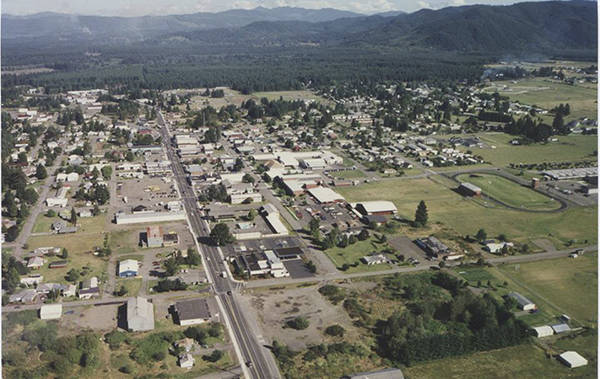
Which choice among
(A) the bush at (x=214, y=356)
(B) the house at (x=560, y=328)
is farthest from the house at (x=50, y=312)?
(B) the house at (x=560, y=328)

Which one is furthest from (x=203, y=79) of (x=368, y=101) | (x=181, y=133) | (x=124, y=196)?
(x=124, y=196)

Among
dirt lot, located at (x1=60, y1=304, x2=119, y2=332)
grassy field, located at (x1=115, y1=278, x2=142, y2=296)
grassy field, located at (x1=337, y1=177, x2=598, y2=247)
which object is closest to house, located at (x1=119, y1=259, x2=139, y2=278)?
grassy field, located at (x1=115, y1=278, x2=142, y2=296)

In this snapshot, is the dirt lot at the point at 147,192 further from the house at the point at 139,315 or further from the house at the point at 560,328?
the house at the point at 560,328

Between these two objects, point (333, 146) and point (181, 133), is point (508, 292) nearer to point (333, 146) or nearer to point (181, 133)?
point (333, 146)

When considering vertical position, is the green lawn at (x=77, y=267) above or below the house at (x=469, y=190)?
below

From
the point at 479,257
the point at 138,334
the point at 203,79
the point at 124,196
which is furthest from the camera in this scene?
the point at 203,79

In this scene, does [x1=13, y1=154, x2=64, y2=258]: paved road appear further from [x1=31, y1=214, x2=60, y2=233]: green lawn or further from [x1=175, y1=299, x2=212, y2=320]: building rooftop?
[x1=175, y1=299, x2=212, y2=320]: building rooftop

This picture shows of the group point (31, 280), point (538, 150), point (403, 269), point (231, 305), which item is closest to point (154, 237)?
point (31, 280)
